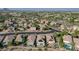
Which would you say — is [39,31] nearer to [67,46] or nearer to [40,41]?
[40,41]

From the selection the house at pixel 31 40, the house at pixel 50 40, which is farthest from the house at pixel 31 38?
the house at pixel 50 40

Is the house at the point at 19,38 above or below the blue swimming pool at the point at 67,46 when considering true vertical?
above

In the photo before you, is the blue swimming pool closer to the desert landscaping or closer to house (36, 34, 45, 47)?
the desert landscaping

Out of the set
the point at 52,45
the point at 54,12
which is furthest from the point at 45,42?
the point at 54,12

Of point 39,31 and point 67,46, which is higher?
point 39,31

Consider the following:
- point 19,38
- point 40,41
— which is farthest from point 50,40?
point 19,38

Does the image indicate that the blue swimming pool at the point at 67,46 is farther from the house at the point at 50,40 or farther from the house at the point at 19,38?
the house at the point at 19,38

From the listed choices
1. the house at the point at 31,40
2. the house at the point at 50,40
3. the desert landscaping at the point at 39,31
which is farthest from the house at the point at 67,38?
the house at the point at 31,40

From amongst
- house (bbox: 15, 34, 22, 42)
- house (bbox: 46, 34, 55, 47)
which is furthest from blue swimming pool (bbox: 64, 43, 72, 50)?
house (bbox: 15, 34, 22, 42)

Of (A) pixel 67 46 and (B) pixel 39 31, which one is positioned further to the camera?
(B) pixel 39 31
